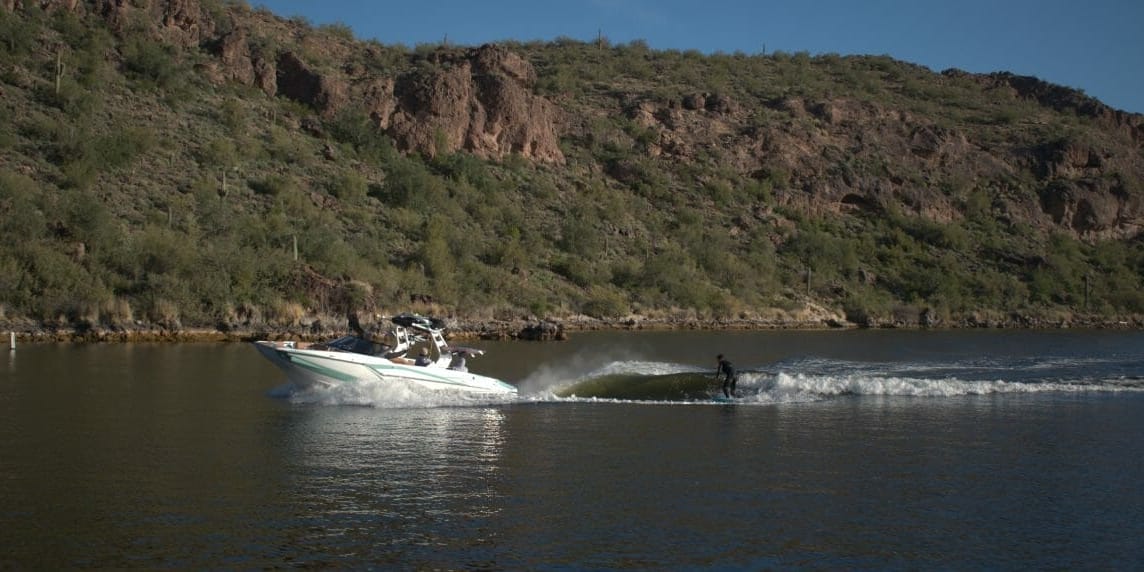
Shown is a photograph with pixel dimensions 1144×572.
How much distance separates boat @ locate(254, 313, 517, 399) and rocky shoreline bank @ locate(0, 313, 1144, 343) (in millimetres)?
14450

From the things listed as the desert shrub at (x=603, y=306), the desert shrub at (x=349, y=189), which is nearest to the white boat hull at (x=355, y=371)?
the desert shrub at (x=603, y=306)

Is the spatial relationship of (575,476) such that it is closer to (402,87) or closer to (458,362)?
(458,362)

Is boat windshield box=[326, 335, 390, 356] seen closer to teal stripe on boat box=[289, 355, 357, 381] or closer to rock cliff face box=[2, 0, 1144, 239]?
teal stripe on boat box=[289, 355, 357, 381]

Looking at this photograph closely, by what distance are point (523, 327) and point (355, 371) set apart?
107 feet

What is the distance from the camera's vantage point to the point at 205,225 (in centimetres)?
6041

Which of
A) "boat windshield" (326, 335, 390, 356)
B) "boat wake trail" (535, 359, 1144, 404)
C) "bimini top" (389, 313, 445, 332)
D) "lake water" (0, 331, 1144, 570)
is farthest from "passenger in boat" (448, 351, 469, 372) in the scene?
"boat wake trail" (535, 359, 1144, 404)

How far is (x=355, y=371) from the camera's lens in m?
26.6

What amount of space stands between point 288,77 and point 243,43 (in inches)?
165

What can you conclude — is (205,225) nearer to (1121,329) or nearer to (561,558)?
(561,558)

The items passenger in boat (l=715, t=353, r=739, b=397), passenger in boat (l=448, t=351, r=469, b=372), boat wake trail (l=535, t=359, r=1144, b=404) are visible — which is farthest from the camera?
boat wake trail (l=535, t=359, r=1144, b=404)

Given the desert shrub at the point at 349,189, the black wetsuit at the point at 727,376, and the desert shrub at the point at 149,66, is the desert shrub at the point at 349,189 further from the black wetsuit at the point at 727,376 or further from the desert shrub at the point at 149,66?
the black wetsuit at the point at 727,376

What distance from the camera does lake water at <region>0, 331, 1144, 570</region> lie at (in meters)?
13.0

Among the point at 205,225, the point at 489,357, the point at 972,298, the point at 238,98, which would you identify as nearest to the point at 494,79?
the point at 238,98

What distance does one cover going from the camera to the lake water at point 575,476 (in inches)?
512
